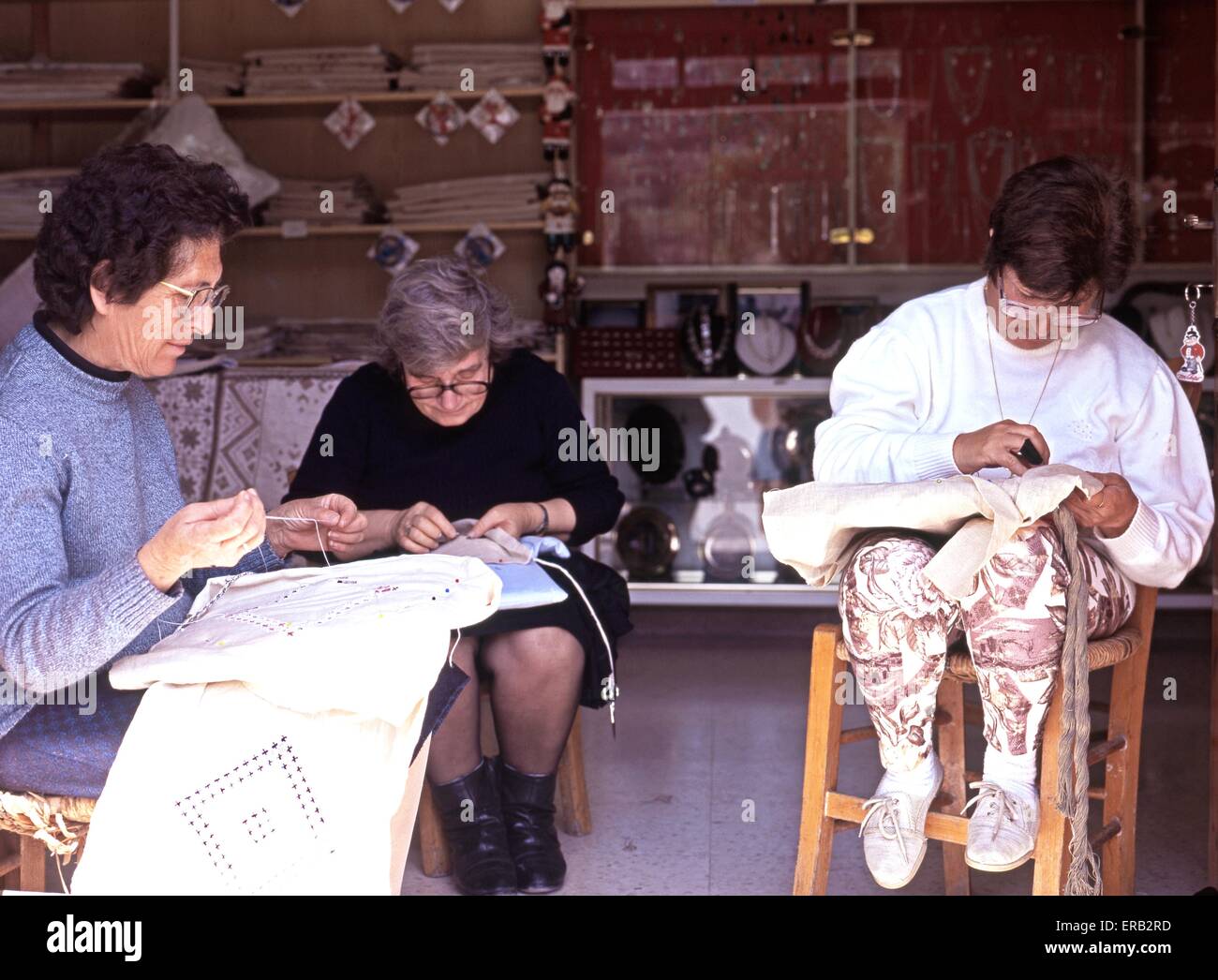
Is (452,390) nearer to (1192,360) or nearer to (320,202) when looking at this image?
(1192,360)

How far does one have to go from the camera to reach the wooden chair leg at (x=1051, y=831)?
190cm

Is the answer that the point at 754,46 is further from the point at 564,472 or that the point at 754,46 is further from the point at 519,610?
the point at 519,610

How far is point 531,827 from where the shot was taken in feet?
8.20

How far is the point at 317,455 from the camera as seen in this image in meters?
2.72

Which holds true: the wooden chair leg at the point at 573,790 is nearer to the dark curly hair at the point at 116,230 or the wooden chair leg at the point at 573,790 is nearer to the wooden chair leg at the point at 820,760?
the wooden chair leg at the point at 820,760

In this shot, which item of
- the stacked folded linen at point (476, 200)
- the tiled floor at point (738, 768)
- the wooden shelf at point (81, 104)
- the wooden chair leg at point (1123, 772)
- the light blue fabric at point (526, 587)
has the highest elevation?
the wooden shelf at point (81, 104)

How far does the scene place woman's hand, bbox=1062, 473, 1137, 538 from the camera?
2023 millimetres

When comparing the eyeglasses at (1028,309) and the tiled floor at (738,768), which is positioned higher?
the eyeglasses at (1028,309)

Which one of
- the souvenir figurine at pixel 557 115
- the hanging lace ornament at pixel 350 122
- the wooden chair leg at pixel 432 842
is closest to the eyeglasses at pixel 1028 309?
the wooden chair leg at pixel 432 842

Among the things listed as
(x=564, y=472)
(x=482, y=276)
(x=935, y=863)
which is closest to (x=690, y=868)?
(x=935, y=863)

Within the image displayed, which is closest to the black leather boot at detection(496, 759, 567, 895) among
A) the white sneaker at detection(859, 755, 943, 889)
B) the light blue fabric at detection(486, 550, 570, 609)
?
the light blue fabric at detection(486, 550, 570, 609)

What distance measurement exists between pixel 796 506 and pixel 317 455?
1.10 m

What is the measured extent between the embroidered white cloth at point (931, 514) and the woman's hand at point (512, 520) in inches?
23.7

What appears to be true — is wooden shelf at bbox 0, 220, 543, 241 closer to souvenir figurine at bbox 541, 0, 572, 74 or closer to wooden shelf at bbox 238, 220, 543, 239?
wooden shelf at bbox 238, 220, 543, 239
